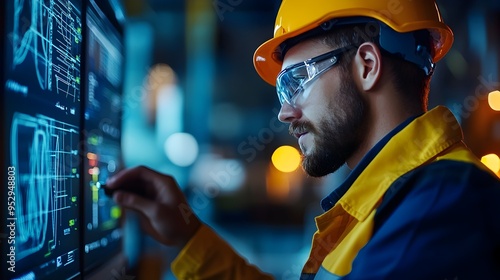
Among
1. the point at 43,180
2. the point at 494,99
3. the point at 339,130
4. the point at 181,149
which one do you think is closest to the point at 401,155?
the point at 339,130

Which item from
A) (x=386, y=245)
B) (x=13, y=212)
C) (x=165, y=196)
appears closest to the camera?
(x=13, y=212)

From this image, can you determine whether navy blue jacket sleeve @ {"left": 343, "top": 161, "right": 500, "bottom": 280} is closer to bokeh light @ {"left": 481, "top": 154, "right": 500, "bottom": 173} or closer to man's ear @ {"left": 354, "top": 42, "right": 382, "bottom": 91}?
man's ear @ {"left": 354, "top": 42, "right": 382, "bottom": 91}

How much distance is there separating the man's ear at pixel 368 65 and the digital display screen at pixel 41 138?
0.76 metres

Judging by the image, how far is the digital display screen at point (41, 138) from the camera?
90 cm

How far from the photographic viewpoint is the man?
1.13 metres

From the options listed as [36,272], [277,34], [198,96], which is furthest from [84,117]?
[198,96]

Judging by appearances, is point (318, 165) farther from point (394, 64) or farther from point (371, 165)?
point (394, 64)

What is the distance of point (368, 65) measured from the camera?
58.6 inches

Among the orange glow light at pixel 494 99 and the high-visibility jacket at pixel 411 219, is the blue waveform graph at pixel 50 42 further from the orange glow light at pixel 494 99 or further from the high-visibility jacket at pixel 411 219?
the orange glow light at pixel 494 99

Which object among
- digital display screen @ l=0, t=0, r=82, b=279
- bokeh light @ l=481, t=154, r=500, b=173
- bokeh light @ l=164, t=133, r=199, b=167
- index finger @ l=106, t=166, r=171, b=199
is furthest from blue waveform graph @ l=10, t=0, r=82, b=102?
bokeh light @ l=481, t=154, r=500, b=173

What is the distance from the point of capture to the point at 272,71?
2.01 m

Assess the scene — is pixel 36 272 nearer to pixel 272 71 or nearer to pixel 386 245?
pixel 386 245

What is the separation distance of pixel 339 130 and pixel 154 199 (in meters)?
0.56

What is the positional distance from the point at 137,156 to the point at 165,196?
3945 millimetres
